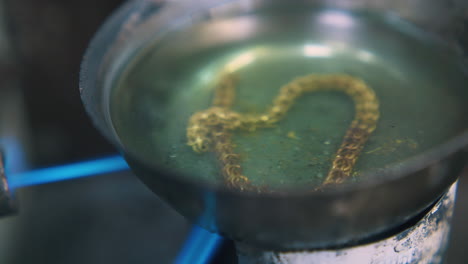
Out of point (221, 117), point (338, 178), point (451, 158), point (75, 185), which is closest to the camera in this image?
point (451, 158)

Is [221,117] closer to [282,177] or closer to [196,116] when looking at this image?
[196,116]

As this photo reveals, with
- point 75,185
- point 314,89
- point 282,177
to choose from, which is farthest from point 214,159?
point 75,185

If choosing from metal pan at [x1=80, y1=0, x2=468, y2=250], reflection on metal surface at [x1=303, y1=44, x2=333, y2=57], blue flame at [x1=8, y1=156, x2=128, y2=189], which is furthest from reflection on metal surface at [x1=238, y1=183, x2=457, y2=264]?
blue flame at [x1=8, y1=156, x2=128, y2=189]

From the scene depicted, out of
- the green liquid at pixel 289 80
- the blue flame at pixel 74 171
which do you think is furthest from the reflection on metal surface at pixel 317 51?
the blue flame at pixel 74 171

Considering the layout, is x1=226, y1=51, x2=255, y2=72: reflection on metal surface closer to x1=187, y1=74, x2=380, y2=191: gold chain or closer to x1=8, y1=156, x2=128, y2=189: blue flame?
x1=187, y1=74, x2=380, y2=191: gold chain

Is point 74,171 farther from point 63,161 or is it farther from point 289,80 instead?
point 63,161

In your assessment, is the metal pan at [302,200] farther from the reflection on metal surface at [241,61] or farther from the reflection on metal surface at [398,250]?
the reflection on metal surface at [241,61]
